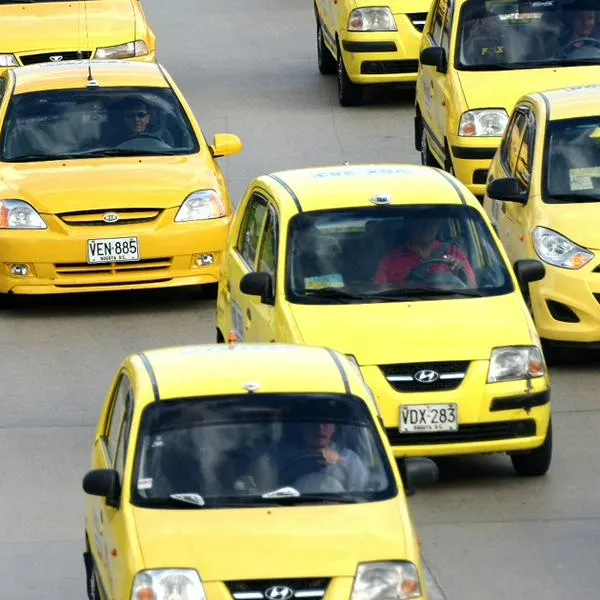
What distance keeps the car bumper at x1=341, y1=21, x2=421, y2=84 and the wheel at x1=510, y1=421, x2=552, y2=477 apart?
1193 cm

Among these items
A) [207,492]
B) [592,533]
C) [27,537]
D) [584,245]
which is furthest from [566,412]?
[207,492]

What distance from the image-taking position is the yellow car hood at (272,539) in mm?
9047

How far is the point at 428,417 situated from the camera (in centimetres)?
1281

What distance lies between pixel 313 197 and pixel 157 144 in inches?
191

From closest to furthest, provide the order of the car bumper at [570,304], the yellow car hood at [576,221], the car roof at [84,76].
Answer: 1. the car bumper at [570,304]
2. the yellow car hood at [576,221]
3. the car roof at [84,76]

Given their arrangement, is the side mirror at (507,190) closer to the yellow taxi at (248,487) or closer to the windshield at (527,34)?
the windshield at (527,34)

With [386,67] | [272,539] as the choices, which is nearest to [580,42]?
[386,67]

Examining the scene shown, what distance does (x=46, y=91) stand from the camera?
62.8 ft

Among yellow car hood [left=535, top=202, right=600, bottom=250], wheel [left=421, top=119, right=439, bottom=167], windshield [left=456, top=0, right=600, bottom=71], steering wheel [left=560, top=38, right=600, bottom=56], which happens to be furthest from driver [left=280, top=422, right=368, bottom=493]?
wheel [left=421, top=119, right=439, bottom=167]

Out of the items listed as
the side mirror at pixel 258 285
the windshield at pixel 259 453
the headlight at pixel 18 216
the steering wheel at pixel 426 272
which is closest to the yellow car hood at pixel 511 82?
the headlight at pixel 18 216

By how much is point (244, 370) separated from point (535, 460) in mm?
3577

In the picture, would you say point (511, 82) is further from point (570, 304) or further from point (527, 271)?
point (527, 271)

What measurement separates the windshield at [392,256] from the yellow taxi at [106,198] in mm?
3981

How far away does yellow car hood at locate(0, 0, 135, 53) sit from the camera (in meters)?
23.8
